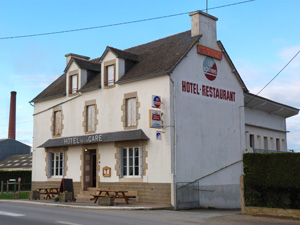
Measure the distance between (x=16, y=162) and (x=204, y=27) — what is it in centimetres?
4249

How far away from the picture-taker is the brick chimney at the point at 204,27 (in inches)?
891

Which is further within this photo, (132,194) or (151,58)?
(151,58)

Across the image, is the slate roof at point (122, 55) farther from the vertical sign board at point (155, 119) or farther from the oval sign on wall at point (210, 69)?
the vertical sign board at point (155, 119)

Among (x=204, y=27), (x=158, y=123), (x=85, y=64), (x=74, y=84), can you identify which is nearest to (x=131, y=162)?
(x=158, y=123)

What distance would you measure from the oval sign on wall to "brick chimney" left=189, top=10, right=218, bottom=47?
93cm

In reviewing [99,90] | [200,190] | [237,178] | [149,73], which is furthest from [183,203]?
[99,90]

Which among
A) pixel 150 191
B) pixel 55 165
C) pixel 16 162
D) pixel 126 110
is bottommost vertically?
pixel 150 191

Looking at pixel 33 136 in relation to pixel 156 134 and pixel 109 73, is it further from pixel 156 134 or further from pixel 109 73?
pixel 156 134

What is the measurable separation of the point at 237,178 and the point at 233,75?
6219 mm

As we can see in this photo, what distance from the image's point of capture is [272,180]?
16.0 metres

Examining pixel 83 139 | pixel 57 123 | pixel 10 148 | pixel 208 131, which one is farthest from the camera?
pixel 10 148

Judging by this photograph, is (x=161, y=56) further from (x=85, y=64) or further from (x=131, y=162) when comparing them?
(x=131, y=162)

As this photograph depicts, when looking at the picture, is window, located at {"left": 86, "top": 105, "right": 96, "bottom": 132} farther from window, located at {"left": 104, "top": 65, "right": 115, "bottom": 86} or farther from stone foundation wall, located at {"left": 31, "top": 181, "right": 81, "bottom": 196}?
stone foundation wall, located at {"left": 31, "top": 181, "right": 81, "bottom": 196}

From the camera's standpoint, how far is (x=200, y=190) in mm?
20953
